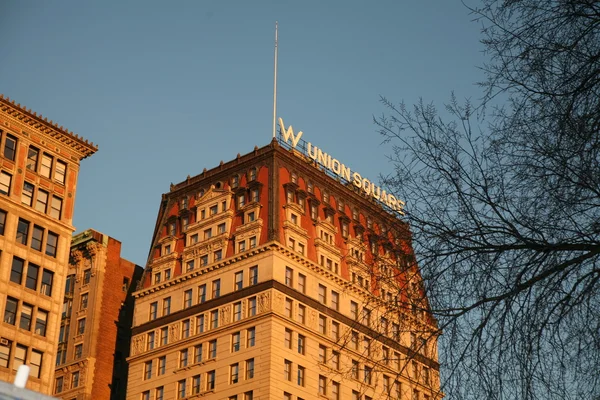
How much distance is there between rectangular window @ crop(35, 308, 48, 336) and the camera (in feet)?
265

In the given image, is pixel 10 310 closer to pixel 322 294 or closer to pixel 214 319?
pixel 214 319

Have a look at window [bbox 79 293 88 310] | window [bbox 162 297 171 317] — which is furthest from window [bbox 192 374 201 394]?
window [bbox 79 293 88 310]

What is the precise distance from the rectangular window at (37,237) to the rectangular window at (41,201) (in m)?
1.74

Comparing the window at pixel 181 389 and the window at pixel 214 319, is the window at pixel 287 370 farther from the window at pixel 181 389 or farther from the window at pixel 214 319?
the window at pixel 181 389

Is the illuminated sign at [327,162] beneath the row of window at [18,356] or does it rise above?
above

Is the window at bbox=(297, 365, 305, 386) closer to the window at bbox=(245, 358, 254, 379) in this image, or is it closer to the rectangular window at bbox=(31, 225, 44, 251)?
the window at bbox=(245, 358, 254, 379)

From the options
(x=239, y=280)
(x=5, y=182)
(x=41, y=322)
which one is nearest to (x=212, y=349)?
(x=239, y=280)

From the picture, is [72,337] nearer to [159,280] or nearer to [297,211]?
[159,280]

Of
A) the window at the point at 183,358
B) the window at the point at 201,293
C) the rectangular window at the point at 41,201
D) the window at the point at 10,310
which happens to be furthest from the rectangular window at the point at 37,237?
the window at the point at 183,358

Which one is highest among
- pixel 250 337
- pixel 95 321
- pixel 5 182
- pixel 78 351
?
pixel 95 321

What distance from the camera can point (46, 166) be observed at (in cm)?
8819

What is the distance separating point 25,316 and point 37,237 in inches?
293

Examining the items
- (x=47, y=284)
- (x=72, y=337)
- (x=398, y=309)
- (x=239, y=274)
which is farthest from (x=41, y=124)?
(x=398, y=309)

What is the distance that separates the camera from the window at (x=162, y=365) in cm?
10444
